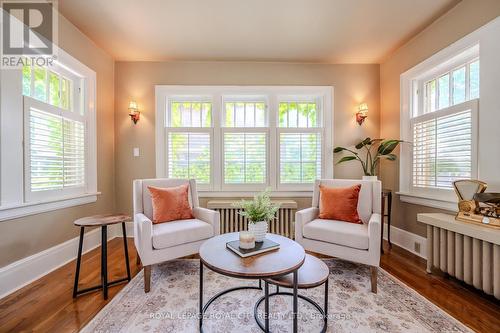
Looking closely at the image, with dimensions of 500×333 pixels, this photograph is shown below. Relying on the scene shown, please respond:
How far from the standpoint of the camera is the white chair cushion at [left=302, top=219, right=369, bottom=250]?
6.32 feet

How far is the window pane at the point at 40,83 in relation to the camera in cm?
215

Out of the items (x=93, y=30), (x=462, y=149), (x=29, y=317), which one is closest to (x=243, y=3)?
(x=93, y=30)

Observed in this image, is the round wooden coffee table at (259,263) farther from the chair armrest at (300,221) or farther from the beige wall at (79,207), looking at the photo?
the beige wall at (79,207)

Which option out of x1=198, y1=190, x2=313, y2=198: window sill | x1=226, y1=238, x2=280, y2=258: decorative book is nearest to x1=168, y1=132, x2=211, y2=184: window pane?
x1=198, y1=190, x2=313, y2=198: window sill

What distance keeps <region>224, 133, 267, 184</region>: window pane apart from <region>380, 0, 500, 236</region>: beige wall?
5.82ft

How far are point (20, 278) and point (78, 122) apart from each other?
166 cm

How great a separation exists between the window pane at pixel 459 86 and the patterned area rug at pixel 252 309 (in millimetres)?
1924

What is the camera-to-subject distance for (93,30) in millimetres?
2555

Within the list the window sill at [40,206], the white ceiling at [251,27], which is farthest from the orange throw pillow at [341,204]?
the window sill at [40,206]

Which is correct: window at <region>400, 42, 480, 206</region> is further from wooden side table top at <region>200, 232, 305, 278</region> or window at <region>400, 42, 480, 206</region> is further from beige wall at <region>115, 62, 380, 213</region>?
wooden side table top at <region>200, 232, 305, 278</region>

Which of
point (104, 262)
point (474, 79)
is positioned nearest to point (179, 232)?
point (104, 262)

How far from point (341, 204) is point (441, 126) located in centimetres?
140

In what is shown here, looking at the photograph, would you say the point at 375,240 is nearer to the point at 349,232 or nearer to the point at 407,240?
the point at 349,232

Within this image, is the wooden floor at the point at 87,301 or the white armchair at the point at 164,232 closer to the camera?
the wooden floor at the point at 87,301
